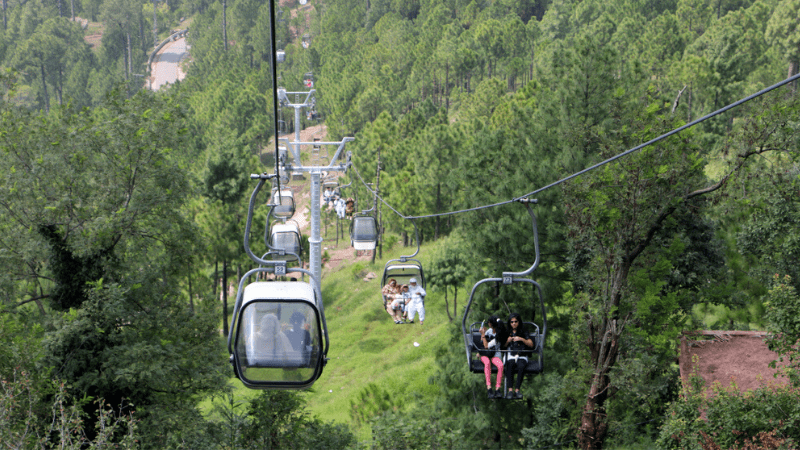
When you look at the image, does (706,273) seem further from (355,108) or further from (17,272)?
(355,108)

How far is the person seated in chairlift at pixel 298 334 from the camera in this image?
8.69m

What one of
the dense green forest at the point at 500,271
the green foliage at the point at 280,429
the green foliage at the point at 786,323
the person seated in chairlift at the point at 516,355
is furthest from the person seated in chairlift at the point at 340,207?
the green foliage at the point at 786,323

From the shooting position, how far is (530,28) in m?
70.8

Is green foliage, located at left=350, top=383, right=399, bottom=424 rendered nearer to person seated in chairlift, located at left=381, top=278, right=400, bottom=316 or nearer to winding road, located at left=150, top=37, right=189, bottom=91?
person seated in chairlift, located at left=381, top=278, right=400, bottom=316

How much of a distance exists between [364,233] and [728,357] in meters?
11.5

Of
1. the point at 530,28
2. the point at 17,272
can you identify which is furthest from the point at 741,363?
the point at 530,28

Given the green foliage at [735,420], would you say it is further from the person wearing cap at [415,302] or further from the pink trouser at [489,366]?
the person wearing cap at [415,302]

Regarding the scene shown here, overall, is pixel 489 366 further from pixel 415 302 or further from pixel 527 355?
pixel 415 302

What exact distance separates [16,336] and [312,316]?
933 cm

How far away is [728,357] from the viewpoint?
15.8 meters

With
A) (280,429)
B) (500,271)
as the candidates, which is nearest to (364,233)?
(500,271)

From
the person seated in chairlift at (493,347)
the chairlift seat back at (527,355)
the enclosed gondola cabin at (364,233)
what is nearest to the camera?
the chairlift seat back at (527,355)

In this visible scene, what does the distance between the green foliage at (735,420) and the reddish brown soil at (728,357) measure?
325cm

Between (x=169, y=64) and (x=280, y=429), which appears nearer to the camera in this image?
(x=280, y=429)
